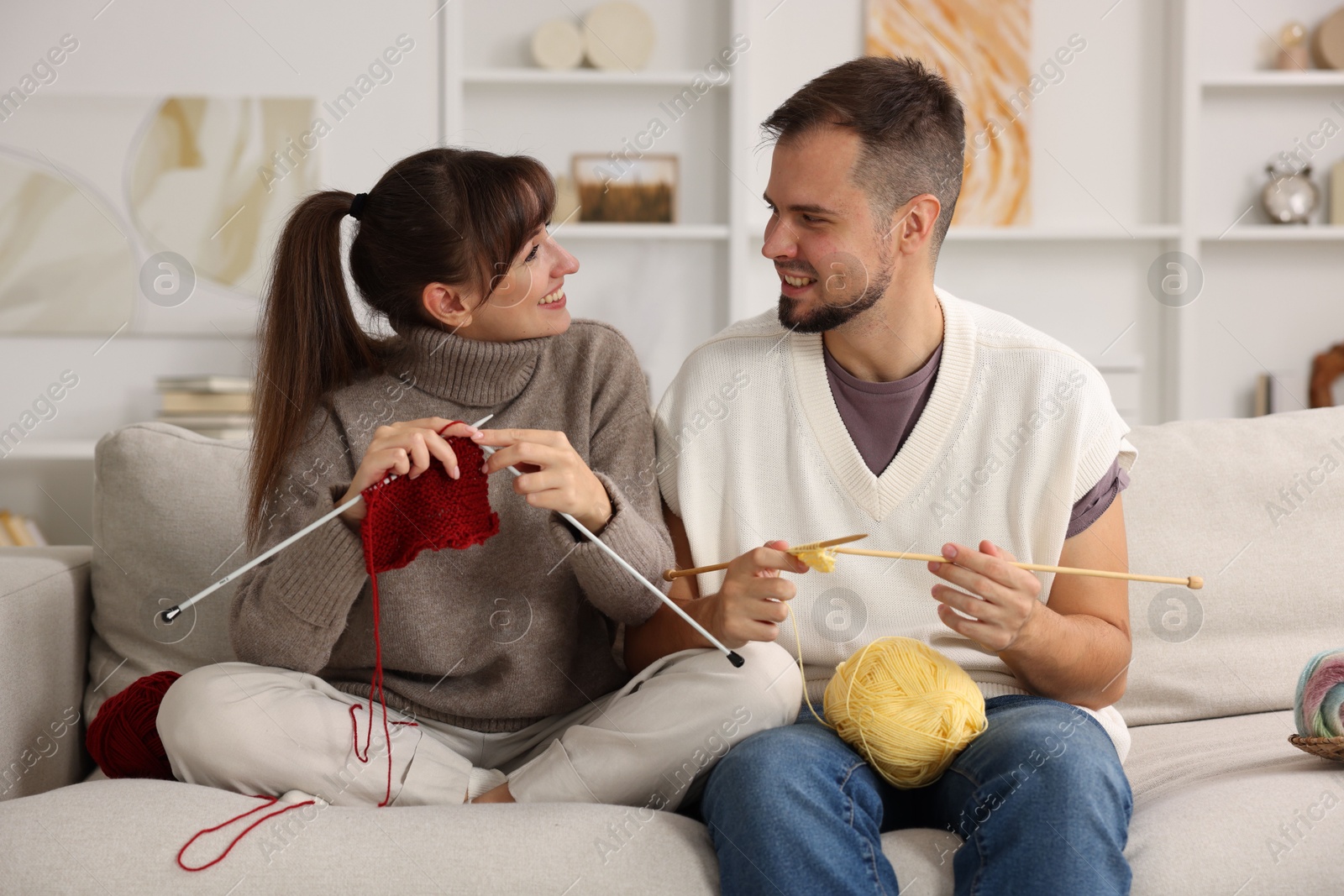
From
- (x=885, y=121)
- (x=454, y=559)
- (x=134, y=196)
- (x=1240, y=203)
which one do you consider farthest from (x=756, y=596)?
(x=1240, y=203)

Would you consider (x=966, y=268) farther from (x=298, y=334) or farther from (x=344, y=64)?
(x=298, y=334)

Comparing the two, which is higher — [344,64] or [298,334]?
[344,64]

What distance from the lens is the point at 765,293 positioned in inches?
128

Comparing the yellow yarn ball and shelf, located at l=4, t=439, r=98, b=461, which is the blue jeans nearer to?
the yellow yarn ball

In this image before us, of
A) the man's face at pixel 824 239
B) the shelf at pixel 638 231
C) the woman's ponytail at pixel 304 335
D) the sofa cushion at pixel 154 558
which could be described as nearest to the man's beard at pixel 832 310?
the man's face at pixel 824 239

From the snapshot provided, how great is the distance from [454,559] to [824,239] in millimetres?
629

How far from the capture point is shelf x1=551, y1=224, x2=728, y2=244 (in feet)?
10.1

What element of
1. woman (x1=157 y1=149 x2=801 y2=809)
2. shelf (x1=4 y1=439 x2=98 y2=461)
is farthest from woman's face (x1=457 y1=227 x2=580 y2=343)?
shelf (x1=4 y1=439 x2=98 y2=461)

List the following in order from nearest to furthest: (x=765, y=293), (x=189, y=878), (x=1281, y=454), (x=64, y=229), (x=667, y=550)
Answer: (x=189, y=878)
(x=667, y=550)
(x=1281, y=454)
(x=64, y=229)
(x=765, y=293)

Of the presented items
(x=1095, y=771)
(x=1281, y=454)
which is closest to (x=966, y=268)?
(x=1281, y=454)

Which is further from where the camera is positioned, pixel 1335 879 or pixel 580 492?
pixel 580 492

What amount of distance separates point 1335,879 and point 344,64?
9.44 feet

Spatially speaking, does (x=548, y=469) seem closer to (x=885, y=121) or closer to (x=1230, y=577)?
(x=885, y=121)

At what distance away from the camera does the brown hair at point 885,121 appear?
4.88ft
